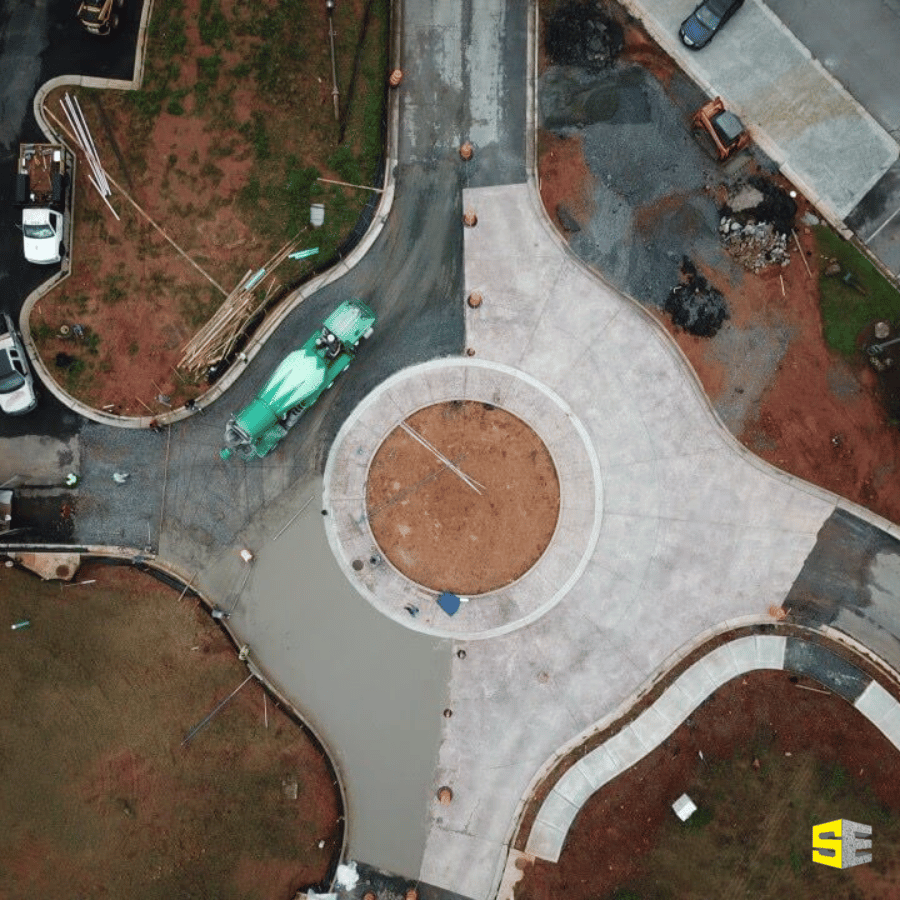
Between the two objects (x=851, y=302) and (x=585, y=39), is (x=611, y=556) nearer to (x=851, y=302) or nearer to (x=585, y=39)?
(x=851, y=302)

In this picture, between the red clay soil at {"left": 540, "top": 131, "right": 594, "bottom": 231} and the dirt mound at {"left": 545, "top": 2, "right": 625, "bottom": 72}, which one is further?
the dirt mound at {"left": 545, "top": 2, "right": 625, "bottom": 72}

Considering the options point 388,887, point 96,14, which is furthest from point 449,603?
point 96,14

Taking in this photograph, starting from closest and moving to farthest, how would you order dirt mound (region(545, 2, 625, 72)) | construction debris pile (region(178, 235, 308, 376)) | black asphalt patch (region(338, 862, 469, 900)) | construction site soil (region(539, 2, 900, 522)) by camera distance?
black asphalt patch (region(338, 862, 469, 900)) < construction site soil (region(539, 2, 900, 522)) < construction debris pile (region(178, 235, 308, 376)) < dirt mound (region(545, 2, 625, 72))

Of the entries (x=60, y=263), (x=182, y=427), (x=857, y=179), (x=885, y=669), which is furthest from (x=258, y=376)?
(x=885, y=669)

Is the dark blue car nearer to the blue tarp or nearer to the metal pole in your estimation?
the metal pole

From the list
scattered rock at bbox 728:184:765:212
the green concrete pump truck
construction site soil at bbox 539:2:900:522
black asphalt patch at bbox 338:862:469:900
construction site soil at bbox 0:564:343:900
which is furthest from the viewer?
scattered rock at bbox 728:184:765:212

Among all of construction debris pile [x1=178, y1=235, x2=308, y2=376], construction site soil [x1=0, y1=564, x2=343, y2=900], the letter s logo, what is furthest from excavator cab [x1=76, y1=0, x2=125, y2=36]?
the letter s logo

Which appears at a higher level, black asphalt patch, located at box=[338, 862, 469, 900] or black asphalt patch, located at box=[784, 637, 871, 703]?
black asphalt patch, located at box=[784, 637, 871, 703]

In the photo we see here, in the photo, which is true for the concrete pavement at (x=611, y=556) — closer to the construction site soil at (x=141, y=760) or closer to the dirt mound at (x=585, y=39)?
the construction site soil at (x=141, y=760)
